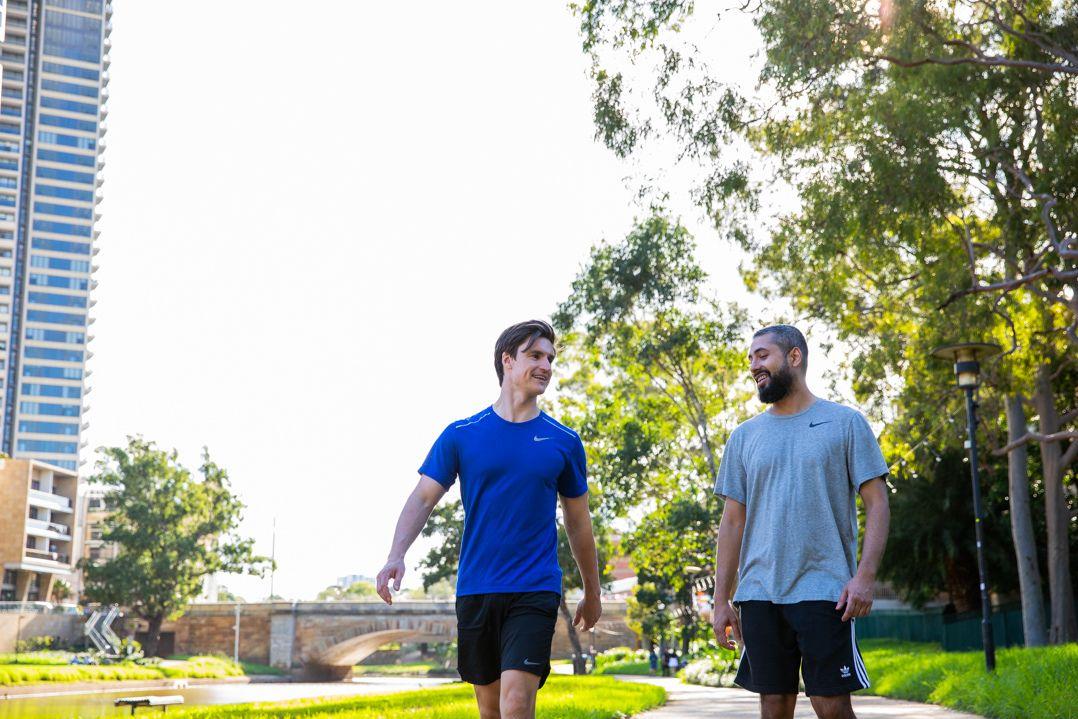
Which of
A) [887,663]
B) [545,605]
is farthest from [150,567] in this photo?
[545,605]

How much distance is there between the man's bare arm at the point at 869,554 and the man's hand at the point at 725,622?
51 centimetres

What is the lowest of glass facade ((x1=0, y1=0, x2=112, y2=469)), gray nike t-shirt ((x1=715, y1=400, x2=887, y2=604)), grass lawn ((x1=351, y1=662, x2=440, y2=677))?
grass lawn ((x1=351, y1=662, x2=440, y2=677))

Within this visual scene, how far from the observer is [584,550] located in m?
4.80

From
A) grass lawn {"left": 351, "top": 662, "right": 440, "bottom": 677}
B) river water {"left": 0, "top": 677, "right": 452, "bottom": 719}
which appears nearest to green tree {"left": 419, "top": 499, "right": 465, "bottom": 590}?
river water {"left": 0, "top": 677, "right": 452, "bottom": 719}

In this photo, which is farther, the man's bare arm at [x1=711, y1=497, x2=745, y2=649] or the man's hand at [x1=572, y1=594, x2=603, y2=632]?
the man's hand at [x1=572, y1=594, x2=603, y2=632]

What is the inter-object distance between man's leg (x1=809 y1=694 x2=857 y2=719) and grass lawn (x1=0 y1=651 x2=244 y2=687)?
124 ft

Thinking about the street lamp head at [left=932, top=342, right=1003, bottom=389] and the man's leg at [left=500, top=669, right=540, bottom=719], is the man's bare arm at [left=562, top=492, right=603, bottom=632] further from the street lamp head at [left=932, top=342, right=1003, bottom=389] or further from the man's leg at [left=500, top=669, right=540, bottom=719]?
the street lamp head at [left=932, top=342, right=1003, bottom=389]

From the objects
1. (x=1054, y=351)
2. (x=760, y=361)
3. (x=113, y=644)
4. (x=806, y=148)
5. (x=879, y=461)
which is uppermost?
(x=806, y=148)

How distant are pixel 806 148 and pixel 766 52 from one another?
2317 mm

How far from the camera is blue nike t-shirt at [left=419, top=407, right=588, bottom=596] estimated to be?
14.5 ft

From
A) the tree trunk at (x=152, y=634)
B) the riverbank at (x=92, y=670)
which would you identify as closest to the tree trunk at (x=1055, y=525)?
the riverbank at (x=92, y=670)

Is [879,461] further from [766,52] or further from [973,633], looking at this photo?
[973,633]

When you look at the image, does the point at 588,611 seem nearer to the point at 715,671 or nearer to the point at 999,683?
the point at 999,683

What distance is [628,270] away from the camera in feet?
85.6
